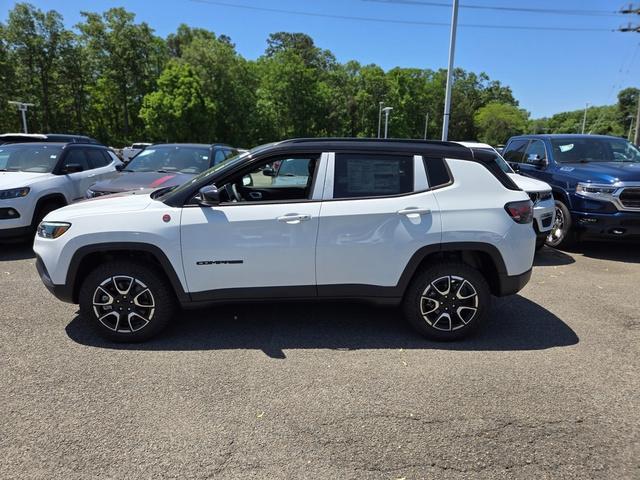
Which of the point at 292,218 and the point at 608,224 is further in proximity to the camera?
the point at 608,224

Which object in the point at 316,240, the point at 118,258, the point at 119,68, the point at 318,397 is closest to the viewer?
the point at 318,397

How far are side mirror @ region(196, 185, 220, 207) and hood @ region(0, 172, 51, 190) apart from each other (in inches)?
192

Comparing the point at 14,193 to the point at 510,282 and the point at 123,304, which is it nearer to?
the point at 123,304

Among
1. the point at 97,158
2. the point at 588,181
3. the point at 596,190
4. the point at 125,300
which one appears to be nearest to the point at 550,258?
the point at 596,190

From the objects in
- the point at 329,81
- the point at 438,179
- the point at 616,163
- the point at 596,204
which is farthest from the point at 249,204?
the point at 329,81

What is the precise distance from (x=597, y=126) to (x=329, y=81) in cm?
7569

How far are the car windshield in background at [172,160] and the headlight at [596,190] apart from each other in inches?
254

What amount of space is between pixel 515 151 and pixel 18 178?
972cm

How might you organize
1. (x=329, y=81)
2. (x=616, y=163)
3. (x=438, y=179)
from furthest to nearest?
(x=329, y=81) < (x=616, y=163) < (x=438, y=179)

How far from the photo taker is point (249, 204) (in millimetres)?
3752

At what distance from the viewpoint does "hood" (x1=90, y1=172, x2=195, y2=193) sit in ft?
22.1

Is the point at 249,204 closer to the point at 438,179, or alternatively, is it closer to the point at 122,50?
the point at 438,179

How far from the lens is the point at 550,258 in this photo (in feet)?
24.0

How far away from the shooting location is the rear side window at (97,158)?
29.4ft
